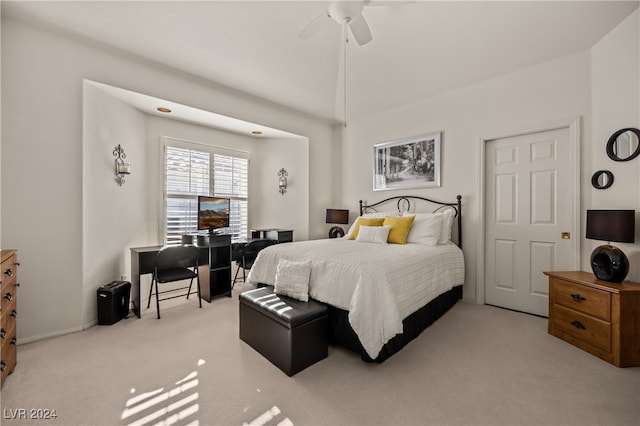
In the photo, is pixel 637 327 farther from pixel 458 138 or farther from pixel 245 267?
pixel 245 267

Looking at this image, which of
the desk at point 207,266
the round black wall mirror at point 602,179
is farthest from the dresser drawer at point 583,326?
the desk at point 207,266

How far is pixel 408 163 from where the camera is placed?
4.11 m

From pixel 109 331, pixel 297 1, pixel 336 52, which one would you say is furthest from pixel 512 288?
pixel 109 331

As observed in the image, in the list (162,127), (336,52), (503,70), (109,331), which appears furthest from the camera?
(162,127)

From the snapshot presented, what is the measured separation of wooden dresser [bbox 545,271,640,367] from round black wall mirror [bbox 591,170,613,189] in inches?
33.8

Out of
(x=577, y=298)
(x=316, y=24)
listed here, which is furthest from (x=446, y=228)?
(x=316, y=24)

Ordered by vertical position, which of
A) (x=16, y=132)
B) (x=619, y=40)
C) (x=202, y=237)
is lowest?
(x=202, y=237)

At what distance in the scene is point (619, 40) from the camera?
2.42m

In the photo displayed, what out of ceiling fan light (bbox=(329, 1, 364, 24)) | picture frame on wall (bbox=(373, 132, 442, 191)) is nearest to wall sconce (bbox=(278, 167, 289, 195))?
picture frame on wall (bbox=(373, 132, 442, 191))

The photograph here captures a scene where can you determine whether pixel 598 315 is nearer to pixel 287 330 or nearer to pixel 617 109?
pixel 617 109

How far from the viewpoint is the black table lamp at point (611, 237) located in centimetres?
211

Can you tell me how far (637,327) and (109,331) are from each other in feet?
14.8

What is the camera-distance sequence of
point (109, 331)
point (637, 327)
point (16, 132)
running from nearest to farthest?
1. point (637, 327)
2. point (16, 132)
3. point (109, 331)

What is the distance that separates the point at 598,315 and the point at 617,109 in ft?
6.13
